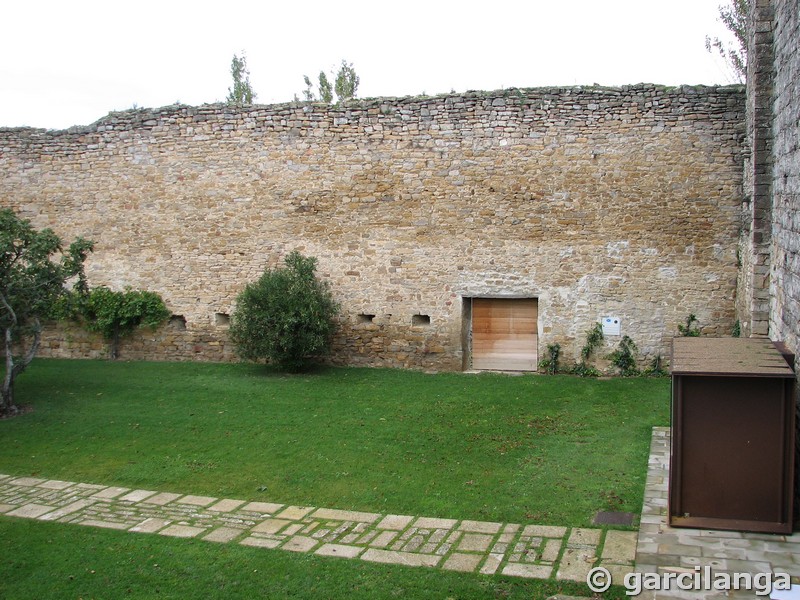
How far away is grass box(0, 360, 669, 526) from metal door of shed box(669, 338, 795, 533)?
740 millimetres

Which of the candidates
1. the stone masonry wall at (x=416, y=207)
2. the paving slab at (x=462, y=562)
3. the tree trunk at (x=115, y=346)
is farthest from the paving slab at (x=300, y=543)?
the tree trunk at (x=115, y=346)

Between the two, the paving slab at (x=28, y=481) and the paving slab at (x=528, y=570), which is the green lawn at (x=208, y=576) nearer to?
the paving slab at (x=528, y=570)

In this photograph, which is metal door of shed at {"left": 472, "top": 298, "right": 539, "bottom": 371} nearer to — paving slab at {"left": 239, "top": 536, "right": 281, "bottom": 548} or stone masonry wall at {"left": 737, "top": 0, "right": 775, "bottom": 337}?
stone masonry wall at {"left": 737, "top": 0, "right": 775, "bottom": 337}

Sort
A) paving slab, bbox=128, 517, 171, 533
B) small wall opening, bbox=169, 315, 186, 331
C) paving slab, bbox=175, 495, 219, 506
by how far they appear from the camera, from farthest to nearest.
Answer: small wall opening, bbox=169, 315, 186, 331 < paving slab, bbox=175, 495, 219, 506 < paving slab, bbox=128, 517, 171, 533

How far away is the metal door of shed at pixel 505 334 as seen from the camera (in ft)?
42.5

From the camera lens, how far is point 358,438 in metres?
9.05

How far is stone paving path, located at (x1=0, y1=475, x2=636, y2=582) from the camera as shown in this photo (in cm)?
547

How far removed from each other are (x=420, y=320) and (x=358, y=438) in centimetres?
453

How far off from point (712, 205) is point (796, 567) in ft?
26.2

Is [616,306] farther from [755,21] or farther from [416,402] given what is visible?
[755,21]

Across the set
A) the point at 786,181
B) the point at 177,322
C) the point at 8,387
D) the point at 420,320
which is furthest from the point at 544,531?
the point at 177,322

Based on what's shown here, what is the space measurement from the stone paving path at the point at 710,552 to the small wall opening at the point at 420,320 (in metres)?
7.39

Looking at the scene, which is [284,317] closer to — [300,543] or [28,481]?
[28,481]

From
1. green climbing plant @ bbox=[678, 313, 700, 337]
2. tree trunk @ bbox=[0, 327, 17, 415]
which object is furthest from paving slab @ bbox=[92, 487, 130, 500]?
green climbing plant @ bbox=[678, 313, 700, 337]
